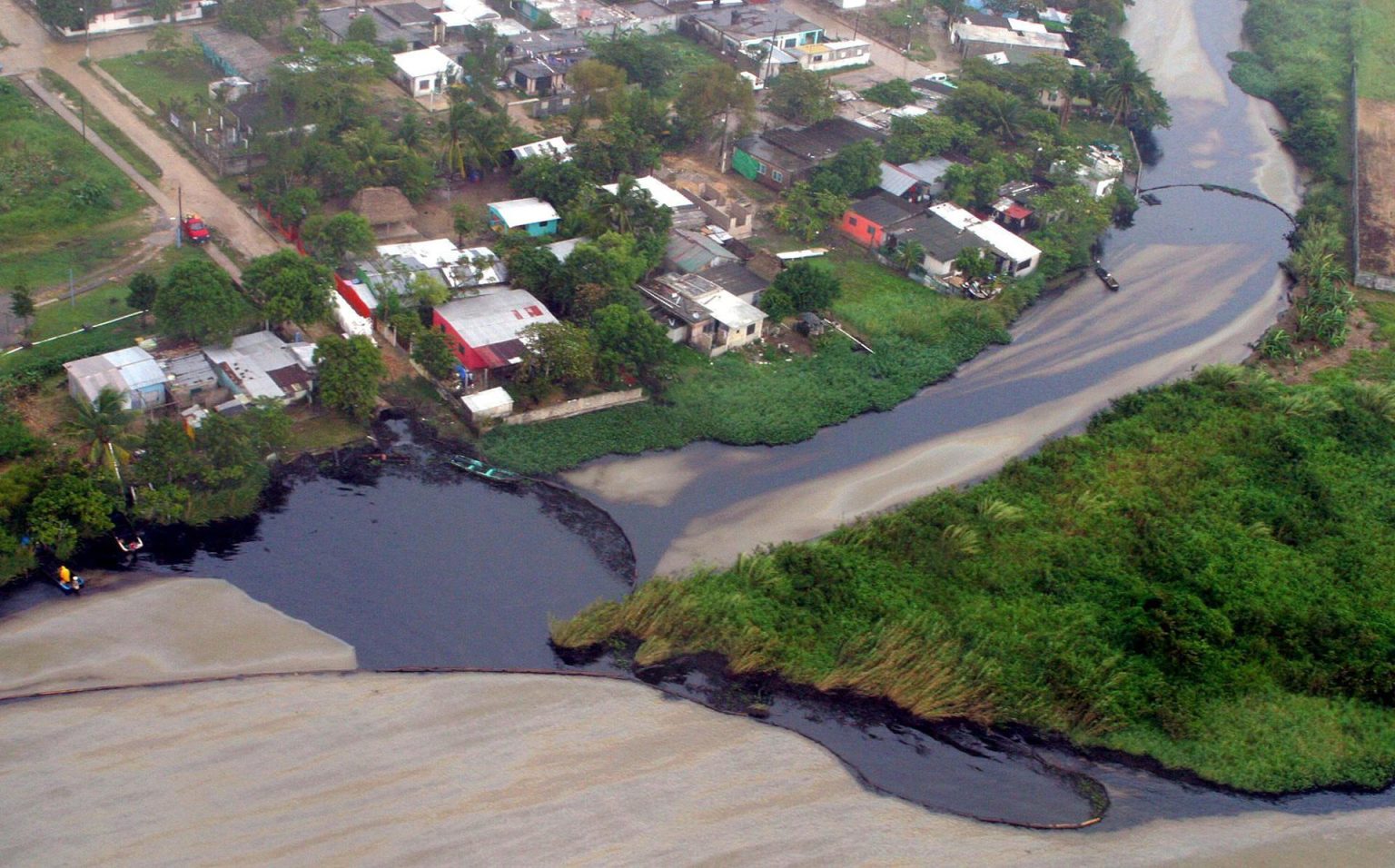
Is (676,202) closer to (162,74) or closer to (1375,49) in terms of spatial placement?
(162,74)

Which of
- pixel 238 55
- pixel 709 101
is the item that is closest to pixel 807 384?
pixel 709 101

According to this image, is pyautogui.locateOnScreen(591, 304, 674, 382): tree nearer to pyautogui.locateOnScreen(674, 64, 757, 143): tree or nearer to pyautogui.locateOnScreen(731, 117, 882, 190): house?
pyautogui.locateOnScreen(731, 117, 882, 190): house

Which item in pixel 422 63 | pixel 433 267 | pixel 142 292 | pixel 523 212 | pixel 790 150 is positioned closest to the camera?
pixel 142 292

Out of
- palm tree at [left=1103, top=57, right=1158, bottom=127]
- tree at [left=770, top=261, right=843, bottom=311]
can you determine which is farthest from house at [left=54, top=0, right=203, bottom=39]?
palm tree at [left=1103, top=57, right=1158, bottom=127]

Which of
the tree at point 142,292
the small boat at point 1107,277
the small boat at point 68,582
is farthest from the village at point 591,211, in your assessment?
the small boat at point 68,582

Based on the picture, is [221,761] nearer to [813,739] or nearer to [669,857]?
[669,857]
